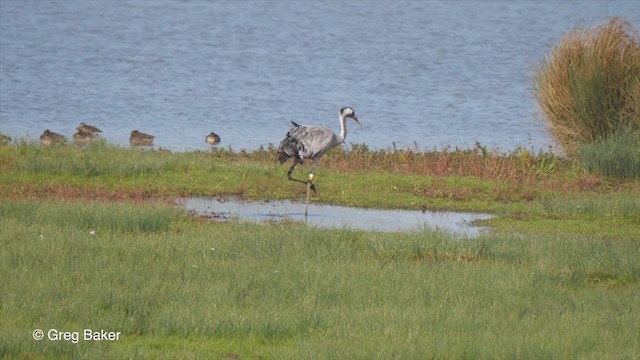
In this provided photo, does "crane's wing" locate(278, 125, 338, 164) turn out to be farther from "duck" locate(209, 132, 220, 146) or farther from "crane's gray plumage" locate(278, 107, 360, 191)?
"duck" locate(209, 132, 220, 146)

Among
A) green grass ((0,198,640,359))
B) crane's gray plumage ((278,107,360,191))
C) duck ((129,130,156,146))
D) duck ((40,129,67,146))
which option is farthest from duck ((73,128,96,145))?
green grass ((0,198,640,359))

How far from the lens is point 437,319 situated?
37.7 feet

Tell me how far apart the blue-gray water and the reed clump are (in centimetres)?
153

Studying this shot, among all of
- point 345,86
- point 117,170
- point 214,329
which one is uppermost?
point 345,86

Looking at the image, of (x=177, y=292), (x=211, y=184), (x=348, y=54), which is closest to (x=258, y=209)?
(x=211, y=184)

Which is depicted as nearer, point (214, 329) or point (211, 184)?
point (214, 329)

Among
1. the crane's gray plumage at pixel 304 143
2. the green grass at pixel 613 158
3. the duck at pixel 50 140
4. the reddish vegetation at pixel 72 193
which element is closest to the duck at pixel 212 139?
the duck at pixel 50 140

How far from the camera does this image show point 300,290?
40.5 ft

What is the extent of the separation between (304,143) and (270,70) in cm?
3094

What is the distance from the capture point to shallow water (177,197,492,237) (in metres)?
17.9

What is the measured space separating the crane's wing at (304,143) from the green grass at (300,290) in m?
3.63

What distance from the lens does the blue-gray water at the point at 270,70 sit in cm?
3616

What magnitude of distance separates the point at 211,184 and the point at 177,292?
8571 millimetres

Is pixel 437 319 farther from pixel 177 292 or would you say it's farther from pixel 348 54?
pixel 348 54
